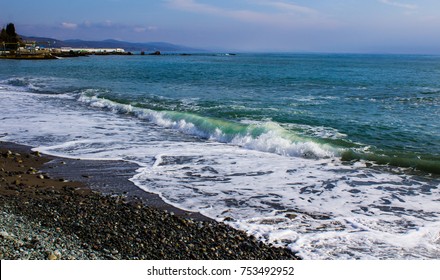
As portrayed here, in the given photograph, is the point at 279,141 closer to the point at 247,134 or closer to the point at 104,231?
the point at 247,134

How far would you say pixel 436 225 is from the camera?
21.7 ft

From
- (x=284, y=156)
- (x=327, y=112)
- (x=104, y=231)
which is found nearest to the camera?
(x=104, y=231)

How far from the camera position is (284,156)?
37.3 ft

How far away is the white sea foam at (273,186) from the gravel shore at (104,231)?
541 millimetres

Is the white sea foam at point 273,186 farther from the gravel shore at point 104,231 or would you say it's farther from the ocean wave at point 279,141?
the gravel shore at point 104,231

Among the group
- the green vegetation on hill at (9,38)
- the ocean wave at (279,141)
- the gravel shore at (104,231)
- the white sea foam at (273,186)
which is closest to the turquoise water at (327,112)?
the ocean wave at (279,141)

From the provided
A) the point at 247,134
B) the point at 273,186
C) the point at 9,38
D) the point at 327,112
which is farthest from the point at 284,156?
the point at 9,38

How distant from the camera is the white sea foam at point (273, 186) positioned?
611 centimetres

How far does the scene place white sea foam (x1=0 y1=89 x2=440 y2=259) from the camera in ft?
20.0

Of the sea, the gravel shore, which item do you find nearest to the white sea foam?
the sea

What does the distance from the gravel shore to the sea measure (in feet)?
1.76

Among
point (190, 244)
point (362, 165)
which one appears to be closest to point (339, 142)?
point (362, 165)

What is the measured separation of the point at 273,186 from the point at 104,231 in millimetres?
3901

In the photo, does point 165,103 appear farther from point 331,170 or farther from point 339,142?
point 331,170
